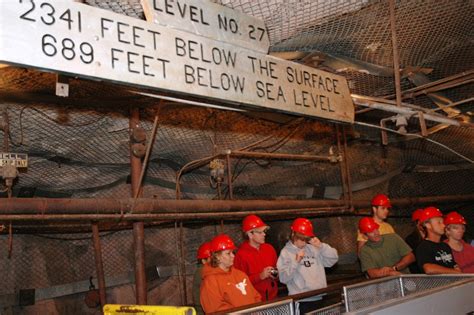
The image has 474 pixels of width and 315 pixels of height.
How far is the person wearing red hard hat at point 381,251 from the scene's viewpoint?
5598 millimetres

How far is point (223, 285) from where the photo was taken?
15.1 ft

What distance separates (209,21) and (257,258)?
3.73m

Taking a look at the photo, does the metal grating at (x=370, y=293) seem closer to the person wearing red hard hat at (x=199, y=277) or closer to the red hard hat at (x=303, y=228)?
the red hard hat at (x=303, y=228)

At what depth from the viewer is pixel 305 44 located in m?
4.43

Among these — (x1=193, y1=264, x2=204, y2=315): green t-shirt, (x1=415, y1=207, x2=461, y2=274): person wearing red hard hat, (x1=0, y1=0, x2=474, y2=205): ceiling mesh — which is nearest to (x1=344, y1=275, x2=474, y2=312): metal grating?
(x1=415, y1=207, x2=461, y2=274): person wearing red hard hat

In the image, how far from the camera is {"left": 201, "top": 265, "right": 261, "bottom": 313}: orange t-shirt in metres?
4.48

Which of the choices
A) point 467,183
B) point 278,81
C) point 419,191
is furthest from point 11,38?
point 467,183

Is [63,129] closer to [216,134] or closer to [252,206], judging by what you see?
[216,134]

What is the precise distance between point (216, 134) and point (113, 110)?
163 centimetres

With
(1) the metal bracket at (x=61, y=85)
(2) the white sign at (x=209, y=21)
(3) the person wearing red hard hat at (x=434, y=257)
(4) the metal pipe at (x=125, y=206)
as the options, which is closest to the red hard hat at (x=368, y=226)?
(3) the person wearing red hard hat at (x=434, y=257)

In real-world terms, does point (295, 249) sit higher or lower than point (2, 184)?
lower

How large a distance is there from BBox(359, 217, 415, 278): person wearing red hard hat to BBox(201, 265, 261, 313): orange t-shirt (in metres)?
1.58

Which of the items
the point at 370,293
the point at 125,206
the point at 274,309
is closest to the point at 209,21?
the point at 274,309

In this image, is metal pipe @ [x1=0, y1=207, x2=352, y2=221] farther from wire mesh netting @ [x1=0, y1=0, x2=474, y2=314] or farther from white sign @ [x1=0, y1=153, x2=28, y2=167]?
white sign @ [x1=0, y1=153, x2=28, y2=167]
